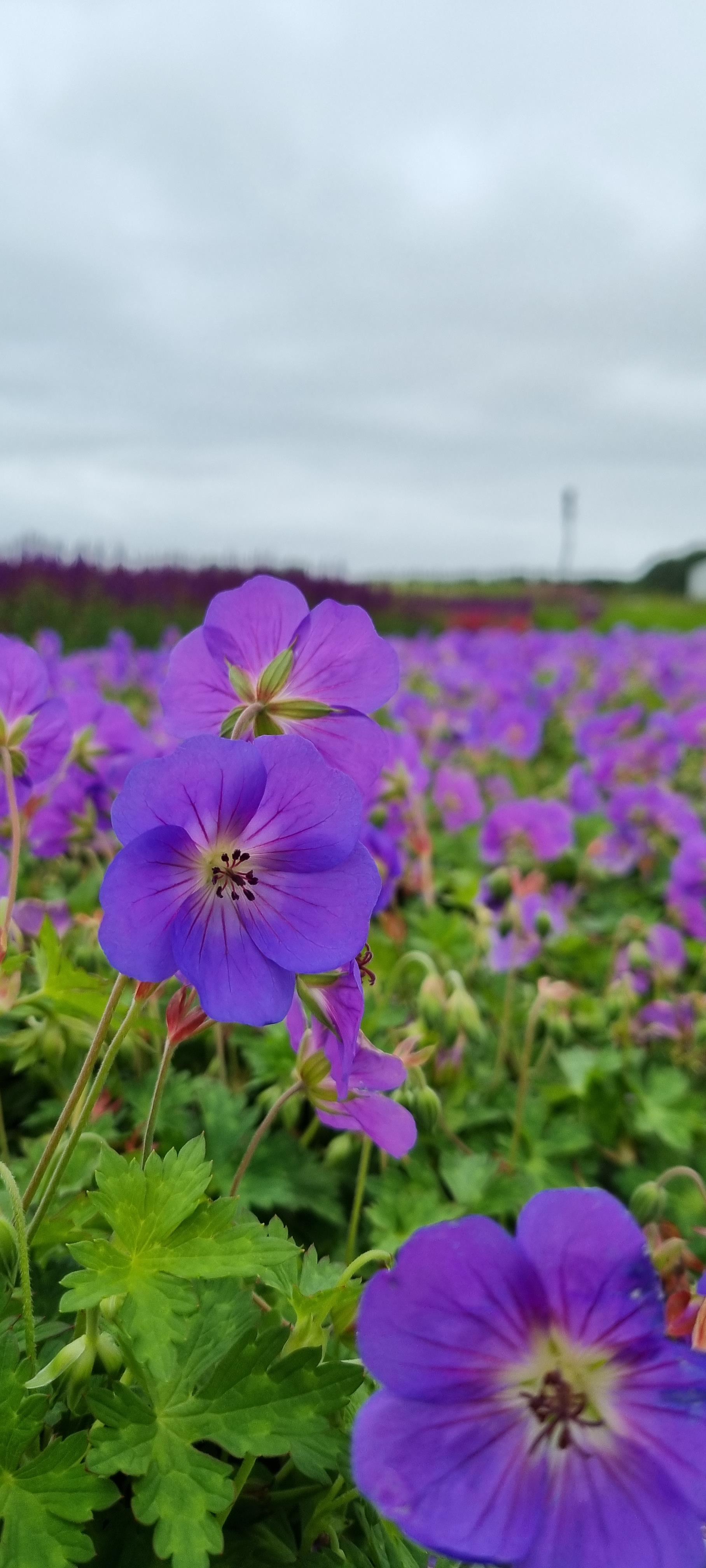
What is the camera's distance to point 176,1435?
74 cm

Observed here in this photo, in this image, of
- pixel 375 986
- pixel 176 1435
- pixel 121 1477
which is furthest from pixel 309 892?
pixel 375 986

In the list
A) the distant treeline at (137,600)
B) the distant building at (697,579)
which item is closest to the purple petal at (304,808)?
the distant treeline at (137,600)

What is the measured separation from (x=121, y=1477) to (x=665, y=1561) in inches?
18.5

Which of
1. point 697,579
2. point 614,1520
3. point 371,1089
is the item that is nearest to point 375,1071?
point 371,1089

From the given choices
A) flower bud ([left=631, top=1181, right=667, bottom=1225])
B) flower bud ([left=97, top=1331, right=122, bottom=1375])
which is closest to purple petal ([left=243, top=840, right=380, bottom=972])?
flower bud ([left=97, top=1331, right=122, bottom=1375])

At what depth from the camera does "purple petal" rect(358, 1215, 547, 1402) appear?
58 cm

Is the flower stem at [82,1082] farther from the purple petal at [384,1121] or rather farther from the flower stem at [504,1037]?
the flower stem at [504,1037]

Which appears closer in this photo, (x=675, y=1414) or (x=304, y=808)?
(x=675, y=1414)

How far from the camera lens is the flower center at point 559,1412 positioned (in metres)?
0.60

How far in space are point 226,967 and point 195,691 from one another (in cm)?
31

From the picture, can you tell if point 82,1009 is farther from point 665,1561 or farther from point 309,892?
point 665,1561

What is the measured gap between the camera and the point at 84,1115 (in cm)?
83

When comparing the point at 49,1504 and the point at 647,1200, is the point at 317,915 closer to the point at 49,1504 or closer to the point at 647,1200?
the point at 49,1504

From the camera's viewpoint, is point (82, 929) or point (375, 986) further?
point (375, 986)
